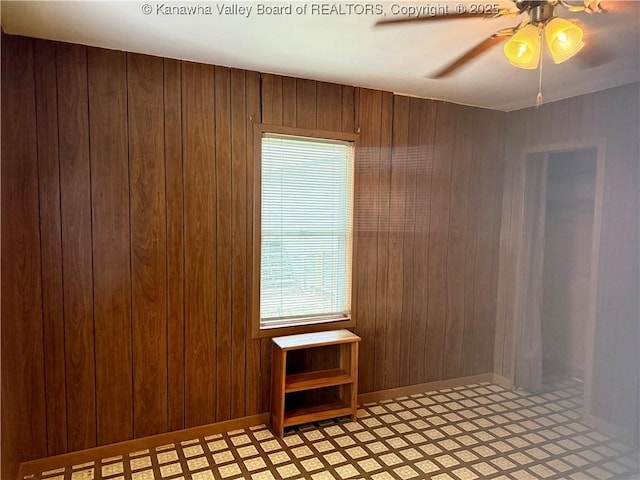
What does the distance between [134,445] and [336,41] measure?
2.49 metres

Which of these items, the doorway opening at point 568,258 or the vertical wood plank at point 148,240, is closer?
the doorway opening at point 568,258

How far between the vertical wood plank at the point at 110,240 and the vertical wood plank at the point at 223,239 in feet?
1.65

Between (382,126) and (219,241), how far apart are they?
1.41 m

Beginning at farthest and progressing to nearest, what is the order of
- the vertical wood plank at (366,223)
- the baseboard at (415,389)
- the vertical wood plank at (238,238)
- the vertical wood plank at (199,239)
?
1. the baseboard at (415,389)
2. the vertical wood plank at (366,223)
3. the vertical wood plank at (238,238)
4. the vertical wood plank at (199,239)

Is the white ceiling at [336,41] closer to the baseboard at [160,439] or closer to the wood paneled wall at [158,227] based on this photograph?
the wood paneled wall at [158,227]

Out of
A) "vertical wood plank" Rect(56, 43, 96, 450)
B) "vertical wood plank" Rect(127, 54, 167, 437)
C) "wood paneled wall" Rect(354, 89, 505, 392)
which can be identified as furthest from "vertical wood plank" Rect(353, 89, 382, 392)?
"vertical wood plank" Rect(56, 43, 96, 450)

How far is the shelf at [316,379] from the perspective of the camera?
2.62 m

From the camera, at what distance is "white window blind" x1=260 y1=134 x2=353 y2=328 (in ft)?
8.84

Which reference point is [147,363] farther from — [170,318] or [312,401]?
[312,401]

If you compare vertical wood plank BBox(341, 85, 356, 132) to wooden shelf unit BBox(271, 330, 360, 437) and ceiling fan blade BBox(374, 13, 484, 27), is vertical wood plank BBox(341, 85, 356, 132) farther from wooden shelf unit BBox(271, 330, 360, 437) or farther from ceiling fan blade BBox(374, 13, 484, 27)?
wooden shelf unit BBox(271, 330, 360, 437)

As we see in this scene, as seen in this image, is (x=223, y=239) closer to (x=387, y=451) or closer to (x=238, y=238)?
(x=238, y=238)

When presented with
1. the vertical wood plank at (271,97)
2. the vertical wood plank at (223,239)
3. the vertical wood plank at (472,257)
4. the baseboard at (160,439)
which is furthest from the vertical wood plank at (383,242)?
the vertical wood plank at (223,239)

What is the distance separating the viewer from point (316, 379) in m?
2.71

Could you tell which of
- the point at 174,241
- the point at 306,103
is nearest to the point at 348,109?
the point at 306,103
